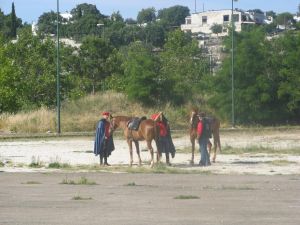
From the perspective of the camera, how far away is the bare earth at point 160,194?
12988mm

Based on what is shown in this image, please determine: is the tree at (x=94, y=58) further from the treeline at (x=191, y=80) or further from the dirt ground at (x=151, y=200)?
the dirt ground at (x=151, y=200)

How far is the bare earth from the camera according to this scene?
1299 cm

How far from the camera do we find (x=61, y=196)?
1686 cm

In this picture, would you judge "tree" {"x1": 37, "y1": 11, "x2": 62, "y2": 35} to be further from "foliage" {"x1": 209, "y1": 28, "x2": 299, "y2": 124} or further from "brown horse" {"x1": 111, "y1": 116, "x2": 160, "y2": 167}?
"brown horse" {"x1": 111, "y1": 116, "x2": 160, "y2": 167}

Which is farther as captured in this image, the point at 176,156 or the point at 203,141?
the point at 176,156

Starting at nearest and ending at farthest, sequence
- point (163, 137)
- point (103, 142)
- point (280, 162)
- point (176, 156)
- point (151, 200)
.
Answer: point (151, 200) < point (163, 137) < point (103, 142) < point (280, 162) < point (176, 156)

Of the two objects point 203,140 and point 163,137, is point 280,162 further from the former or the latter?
point 163,137

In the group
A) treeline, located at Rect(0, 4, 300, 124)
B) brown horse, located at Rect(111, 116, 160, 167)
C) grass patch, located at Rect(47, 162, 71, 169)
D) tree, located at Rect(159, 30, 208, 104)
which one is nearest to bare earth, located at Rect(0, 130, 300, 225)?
grass patch, located at Rect(47, 162, 71, 169)

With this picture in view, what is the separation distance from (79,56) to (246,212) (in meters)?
64.8

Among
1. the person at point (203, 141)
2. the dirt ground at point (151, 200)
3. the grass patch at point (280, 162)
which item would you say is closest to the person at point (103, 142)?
the person at point (203, 141)

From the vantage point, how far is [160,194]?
57.4 feet

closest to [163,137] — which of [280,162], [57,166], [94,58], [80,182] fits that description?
[57,166]

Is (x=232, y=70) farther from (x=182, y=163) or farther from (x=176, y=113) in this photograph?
(x=182, y=163)

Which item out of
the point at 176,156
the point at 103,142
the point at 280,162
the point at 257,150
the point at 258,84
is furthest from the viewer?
the point at 258,84
